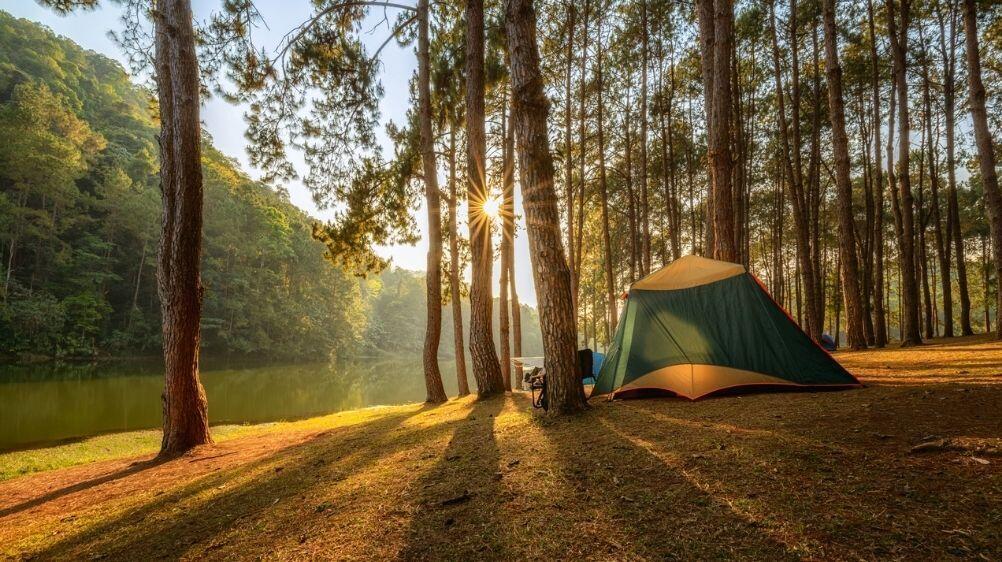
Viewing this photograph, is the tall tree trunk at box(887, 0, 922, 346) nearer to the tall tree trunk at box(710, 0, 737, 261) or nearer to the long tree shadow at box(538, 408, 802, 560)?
the tall tree trunk at box(710, 0, 737, 261)

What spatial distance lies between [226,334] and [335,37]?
35.2 meters

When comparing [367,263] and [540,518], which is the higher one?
[367,263]

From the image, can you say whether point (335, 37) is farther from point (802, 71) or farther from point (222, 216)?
point (222, 216)

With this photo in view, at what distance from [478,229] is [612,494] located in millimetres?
6772

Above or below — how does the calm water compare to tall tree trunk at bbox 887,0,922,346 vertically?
below

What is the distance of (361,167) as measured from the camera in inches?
391

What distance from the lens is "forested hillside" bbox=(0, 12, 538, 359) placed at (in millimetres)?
24578

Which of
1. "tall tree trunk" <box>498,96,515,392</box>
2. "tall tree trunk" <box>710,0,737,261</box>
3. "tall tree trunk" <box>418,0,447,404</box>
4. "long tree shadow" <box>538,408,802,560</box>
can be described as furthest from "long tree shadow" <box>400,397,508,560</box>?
"tall tree trunk" <box>498,96,515,392</box>

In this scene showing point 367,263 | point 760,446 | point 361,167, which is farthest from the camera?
point 367,263

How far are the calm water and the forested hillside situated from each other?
181 inches

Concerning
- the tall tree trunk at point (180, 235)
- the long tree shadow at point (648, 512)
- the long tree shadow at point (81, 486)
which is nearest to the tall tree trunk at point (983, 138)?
the long tree shadow at point (648, 512)

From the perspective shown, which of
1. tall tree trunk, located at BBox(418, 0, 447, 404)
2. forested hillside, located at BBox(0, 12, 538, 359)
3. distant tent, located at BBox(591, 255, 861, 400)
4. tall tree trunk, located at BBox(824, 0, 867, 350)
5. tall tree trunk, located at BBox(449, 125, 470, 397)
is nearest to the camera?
distant tent, located at BBox(591, 255, 861, 400)

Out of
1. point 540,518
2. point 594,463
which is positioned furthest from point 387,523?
point 594,463

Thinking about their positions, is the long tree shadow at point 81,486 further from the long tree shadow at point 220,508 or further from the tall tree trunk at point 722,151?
the tall tree trunk at point 722,151
